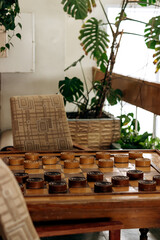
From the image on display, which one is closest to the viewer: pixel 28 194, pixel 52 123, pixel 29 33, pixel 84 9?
pixel 28 194

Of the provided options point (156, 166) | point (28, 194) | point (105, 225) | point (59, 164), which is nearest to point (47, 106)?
point (59, 164)

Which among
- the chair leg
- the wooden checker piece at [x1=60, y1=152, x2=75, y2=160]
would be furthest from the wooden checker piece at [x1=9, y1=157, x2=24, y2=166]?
the chair leg

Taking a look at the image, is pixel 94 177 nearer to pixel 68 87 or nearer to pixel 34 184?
pixel 34 184

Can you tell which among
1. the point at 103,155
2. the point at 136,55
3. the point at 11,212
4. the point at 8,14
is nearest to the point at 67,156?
the point at 103,155

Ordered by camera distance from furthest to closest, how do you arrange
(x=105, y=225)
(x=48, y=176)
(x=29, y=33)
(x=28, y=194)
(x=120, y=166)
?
(x=29, y=33), (x=120, y=166), (x=48, y=176), (x=28, y=194), (x=105, y=225)

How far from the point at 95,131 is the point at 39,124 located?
1.23m

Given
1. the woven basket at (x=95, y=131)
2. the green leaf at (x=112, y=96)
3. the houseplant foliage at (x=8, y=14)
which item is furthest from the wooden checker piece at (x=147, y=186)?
the green leaf at (x=112, y=96)

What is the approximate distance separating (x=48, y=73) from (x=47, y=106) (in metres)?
1.56

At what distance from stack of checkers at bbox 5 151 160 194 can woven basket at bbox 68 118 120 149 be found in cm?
162

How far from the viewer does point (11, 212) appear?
41.0 inches

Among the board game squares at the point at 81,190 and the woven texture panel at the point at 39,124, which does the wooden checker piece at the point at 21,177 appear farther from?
the woven texture panel at the point at 39,124

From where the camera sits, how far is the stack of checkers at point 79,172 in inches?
66.7

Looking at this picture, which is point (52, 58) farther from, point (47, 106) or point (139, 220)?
point (139, 220)

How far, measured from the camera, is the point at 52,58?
4480mm
